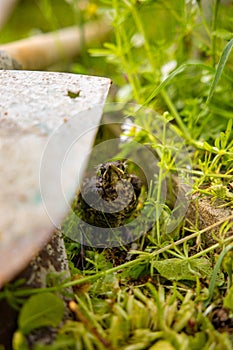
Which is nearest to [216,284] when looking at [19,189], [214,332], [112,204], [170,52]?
[214,332]

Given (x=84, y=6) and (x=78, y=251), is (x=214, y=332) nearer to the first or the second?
(x=78, y=251)

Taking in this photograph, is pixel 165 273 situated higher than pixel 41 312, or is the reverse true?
pixel 41 312

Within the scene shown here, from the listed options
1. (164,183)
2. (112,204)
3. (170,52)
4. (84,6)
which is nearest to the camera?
(112,204)

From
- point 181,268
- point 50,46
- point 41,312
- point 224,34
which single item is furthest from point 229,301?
point 50,46

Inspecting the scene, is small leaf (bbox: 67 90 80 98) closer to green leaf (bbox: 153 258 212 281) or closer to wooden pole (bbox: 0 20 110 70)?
green leaf (bbox: 153 258 212 281)

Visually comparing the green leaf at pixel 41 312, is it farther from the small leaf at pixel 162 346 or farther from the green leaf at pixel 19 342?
the small leaf at pixel 162 346

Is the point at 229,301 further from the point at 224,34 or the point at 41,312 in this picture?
the point at 224,34

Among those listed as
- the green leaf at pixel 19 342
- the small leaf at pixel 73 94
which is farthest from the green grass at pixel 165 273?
the small leaf at pixel 73 94
